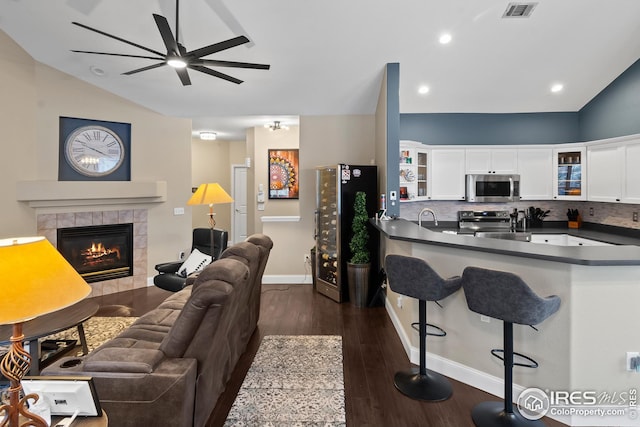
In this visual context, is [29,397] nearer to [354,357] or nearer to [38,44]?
[354,357]

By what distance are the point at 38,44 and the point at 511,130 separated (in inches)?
259

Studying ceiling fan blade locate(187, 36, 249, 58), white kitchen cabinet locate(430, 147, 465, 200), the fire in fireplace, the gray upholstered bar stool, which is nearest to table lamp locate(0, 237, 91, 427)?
ceiling fan blade locate(187, 36, 249, 58)

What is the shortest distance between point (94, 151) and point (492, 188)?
5.88 meters

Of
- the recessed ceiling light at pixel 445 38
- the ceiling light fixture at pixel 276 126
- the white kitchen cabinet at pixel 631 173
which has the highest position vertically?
the recessed ceiling light at pixel 445 38

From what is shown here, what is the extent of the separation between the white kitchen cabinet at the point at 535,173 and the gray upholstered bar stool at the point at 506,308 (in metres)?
3.81

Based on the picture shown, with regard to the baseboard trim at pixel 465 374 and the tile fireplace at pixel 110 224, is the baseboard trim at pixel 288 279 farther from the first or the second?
the baseboard trim at pixel 465 374

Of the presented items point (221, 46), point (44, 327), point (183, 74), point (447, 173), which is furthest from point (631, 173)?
point (44, 327)

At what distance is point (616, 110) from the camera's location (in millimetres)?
4809

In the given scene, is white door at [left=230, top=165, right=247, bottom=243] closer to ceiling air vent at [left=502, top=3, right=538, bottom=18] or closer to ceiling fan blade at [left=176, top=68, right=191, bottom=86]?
ceiling fan blade at [left=176, top=68, right=191, bottom=86]

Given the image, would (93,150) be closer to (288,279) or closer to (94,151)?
(94,151)

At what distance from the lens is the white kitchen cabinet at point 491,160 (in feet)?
17.8

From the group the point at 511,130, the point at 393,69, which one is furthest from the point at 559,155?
the point at 393,69

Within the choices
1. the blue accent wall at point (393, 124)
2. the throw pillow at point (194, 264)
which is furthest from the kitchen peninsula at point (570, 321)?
the throw pillow at point (194, 264)

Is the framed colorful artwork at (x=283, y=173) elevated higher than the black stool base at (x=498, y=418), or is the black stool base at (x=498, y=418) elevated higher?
the framed colorful artwork at (x=283, y=173)
